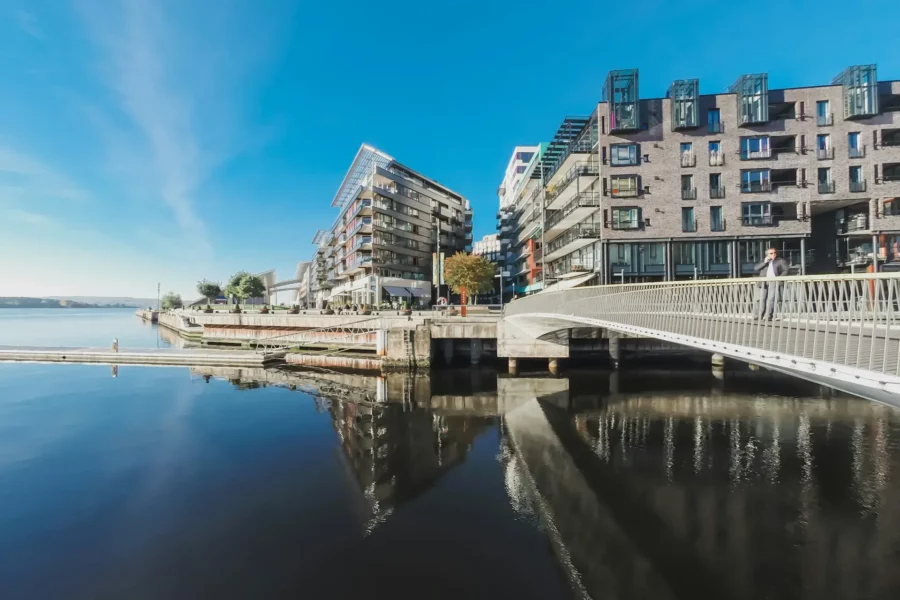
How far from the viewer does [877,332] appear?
259 inches

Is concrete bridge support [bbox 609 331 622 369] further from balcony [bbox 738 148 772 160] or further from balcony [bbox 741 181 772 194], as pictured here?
balcony [bbox 738 148 772 160]

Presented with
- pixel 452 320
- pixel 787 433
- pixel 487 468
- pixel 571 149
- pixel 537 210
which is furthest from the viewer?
pixel 537 210

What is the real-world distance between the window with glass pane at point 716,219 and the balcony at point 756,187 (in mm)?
2843

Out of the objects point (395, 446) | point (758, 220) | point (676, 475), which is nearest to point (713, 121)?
point (758, 220)

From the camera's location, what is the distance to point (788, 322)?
26.4ft

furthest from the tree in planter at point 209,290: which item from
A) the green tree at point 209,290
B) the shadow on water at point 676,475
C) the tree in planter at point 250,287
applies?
the shadow on water at point 676,475

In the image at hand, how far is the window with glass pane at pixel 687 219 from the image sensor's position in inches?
1574

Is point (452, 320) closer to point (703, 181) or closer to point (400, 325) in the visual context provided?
point (400, 325)

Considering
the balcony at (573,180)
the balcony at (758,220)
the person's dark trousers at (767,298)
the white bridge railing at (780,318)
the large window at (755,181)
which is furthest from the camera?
the balcony at (573,180)

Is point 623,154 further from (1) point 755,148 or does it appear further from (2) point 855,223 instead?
(2) point 855,223

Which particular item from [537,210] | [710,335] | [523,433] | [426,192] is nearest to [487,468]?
[523,433]

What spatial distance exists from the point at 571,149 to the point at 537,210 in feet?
52.6

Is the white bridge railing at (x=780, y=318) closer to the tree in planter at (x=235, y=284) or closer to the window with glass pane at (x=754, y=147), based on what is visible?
the window with glass pane at (x=754, y=147)

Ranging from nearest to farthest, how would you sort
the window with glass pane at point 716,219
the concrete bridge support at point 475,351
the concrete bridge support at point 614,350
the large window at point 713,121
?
the concrete bridge support at point 614,350, the concrete bridge support at point 475,351, the window with glass pane at point 716,219, the large window at point 713,121
